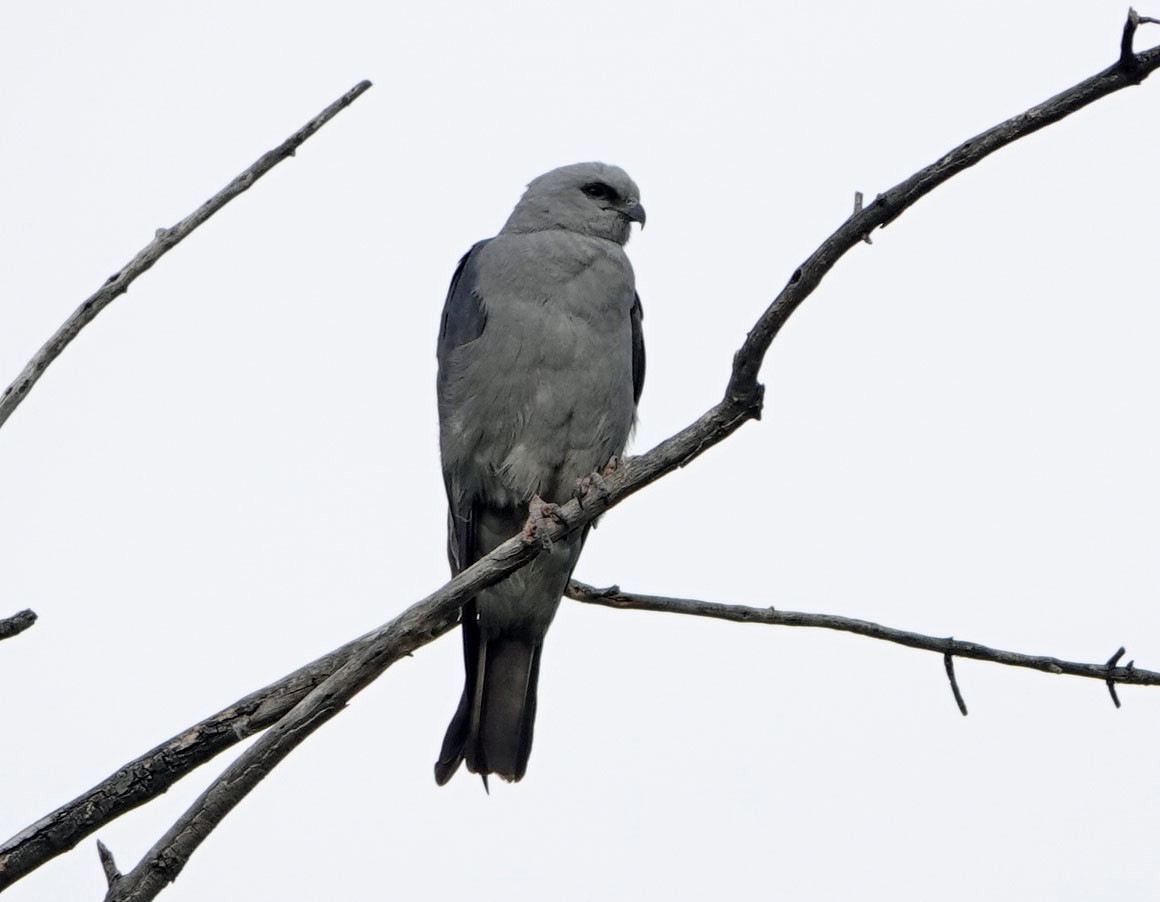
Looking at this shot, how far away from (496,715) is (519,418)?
1.31m

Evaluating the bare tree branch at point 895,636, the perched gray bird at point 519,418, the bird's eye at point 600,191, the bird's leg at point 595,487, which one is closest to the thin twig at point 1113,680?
the bare tree branch at point 895,636

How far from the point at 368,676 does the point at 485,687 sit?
217cm

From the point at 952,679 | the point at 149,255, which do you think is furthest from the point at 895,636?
the point at 149,255

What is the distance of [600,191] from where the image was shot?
252 inches

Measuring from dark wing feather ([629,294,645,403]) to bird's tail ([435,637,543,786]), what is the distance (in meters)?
1.23

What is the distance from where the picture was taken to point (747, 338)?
3.63 metres

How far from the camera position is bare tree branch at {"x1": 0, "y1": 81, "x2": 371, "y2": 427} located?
3.38 meters

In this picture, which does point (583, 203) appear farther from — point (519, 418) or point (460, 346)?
point (519, 418)

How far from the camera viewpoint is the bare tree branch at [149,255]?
338cm

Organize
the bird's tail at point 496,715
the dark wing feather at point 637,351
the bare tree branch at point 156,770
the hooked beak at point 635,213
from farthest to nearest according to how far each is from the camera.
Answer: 1. the hooked beak at point 635,213
2. the dark wing feather at point 637,351
3. the bird's tail at point 496,715
4. the bare tree branch at point 156,770

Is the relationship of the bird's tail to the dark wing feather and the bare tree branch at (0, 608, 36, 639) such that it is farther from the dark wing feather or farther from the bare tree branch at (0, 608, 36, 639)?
the bare tree branch at (0, 608, 36, 639)

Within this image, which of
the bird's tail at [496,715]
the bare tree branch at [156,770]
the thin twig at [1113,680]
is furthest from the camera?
the bird's tail at [496,715]

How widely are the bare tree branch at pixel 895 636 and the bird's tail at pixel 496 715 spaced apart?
123 cm

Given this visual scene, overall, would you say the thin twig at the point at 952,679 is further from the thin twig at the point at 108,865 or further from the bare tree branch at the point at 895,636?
the thin twig at the point at 108,865
